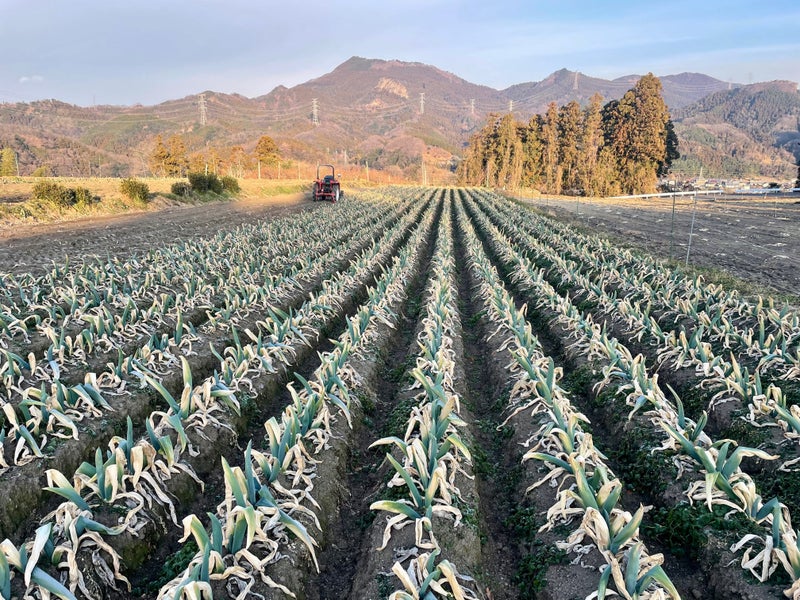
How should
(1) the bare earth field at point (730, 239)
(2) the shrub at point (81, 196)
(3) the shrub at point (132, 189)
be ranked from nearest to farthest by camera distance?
(1) the bare earth field at point (730, 239) < (2) the shrub at point (81, 196) < (3) the shrub at point (132, 189)

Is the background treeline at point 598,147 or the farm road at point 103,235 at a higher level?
the background treeline at point 598,147

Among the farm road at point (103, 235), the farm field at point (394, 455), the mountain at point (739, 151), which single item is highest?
the mountain at point (739, 151)

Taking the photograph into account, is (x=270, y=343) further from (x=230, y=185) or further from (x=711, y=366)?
(x=230, y=185)

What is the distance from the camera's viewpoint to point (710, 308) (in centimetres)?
691

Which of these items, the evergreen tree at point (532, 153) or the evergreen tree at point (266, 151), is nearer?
the evergreen tree at point (266, 151)

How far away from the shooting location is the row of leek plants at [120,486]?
2539 mm

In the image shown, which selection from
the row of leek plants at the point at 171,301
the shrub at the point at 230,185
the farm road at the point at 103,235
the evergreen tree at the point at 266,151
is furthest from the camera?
the evergreen tree at the point at 266,151

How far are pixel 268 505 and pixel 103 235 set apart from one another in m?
15.1

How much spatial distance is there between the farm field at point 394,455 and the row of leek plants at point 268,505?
0.02 meters

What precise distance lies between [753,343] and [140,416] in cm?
656

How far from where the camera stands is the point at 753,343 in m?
5.59

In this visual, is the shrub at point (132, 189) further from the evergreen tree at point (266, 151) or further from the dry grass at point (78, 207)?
the evergreen tree at point (266, 151)

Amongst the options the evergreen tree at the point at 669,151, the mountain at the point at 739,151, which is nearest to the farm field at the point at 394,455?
the evergreen tree at the point at 669,151

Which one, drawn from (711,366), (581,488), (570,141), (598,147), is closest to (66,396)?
(581,488)
